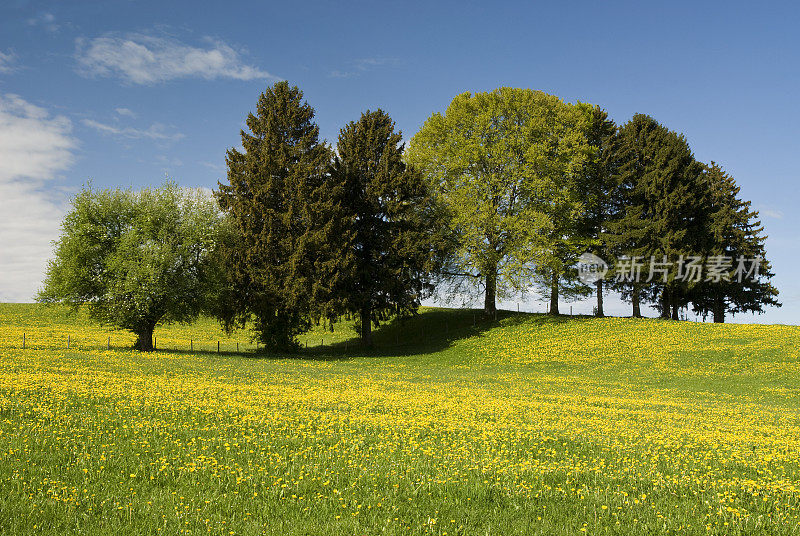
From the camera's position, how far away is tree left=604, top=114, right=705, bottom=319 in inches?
2010

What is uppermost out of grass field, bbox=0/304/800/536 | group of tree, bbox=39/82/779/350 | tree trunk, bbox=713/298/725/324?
group of tree, bbox=39/82/779/350

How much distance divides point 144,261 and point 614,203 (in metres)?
45.6

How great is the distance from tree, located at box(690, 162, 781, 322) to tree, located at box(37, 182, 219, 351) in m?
48.5

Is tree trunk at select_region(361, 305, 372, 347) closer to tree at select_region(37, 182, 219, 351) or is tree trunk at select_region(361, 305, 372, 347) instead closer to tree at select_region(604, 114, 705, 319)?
tree at select_region(37, 182, 219, 351)

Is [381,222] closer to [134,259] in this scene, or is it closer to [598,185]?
[134,259]

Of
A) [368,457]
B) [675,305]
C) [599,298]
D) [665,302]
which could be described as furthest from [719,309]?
[368,457]

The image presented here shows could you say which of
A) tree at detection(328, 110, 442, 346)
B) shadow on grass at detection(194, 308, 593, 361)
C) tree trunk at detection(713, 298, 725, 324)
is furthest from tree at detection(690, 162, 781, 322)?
tree at detection(328, 110, 442, 346)

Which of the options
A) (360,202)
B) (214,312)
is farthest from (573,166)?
(214,312)

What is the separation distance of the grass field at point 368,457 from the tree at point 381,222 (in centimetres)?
1777

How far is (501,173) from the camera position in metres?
48.2

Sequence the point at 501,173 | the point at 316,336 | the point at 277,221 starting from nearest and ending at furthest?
the point at 277,221 < the point at 501,173 < the point at 316,336

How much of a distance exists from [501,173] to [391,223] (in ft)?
37.9

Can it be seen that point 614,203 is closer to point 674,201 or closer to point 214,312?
point 674,201

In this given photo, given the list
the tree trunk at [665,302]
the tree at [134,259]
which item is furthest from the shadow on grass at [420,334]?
the tree trunk at [665,302]
